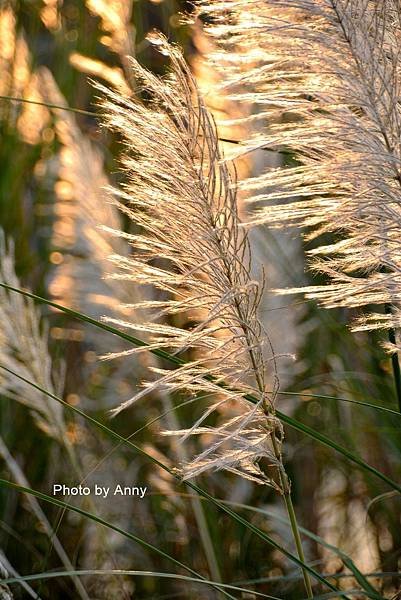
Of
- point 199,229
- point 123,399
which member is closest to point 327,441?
point 199,229

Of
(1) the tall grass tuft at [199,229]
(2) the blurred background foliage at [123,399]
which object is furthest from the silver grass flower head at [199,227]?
(2) the blurred background foliage at [123,399]

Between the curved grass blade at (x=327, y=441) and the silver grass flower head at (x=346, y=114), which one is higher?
the silver grass flower head at (x=346, y=114)

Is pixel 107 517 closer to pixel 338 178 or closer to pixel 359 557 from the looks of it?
pixel 359 557

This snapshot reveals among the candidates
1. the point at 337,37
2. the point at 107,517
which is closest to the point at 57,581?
the point at 107,517

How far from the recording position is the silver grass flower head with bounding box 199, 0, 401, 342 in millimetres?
829

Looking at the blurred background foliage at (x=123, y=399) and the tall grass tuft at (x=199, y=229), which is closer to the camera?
the tall grass tuft at (x=199, y=229)

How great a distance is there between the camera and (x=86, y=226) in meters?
1.64

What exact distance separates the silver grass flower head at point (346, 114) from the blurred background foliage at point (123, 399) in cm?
58

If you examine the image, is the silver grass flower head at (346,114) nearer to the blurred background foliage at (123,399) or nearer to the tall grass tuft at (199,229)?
the tall grass tuft at (199,229)

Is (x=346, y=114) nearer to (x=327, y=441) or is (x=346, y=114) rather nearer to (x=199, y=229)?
(x=199, y=229)

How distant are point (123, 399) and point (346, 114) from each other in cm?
129

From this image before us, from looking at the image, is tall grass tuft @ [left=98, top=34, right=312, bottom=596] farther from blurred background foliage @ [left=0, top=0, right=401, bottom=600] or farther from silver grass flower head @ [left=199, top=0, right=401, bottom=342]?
blurred background foliage @ [left=0, top=0, right=401, bottom=600]

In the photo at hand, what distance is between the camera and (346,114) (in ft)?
2.78

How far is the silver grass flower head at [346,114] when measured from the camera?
0.83m
